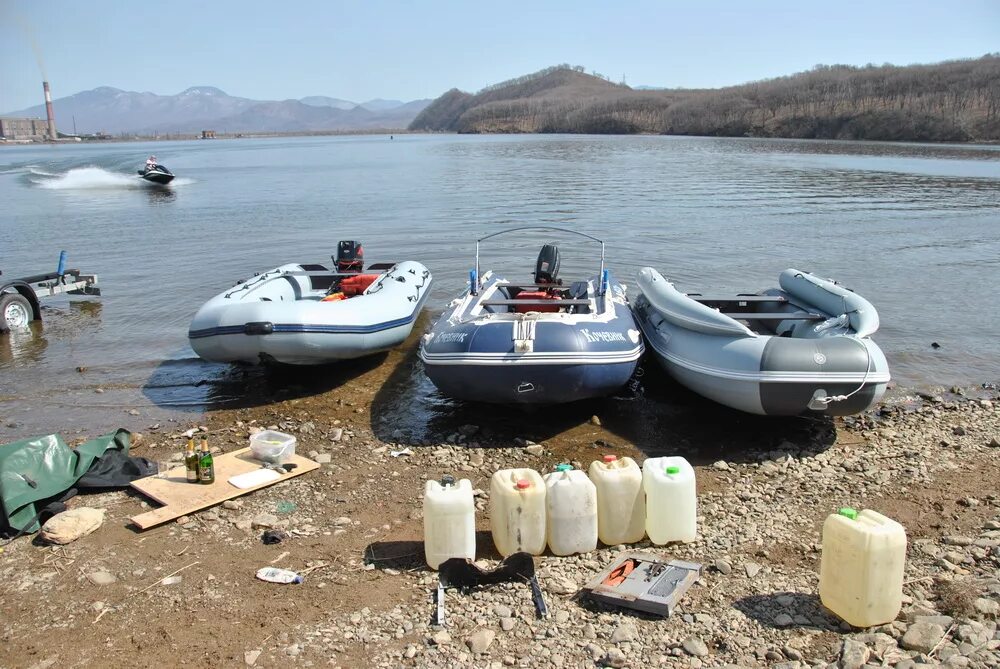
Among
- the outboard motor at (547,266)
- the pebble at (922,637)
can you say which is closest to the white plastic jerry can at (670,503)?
the pebble at (922,637)

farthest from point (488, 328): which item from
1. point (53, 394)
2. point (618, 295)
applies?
point (53, 394)

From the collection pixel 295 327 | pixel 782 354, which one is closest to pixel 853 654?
pixel 782 354

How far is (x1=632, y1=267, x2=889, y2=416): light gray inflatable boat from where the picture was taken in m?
6.26

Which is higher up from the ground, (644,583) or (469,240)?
(469,240)

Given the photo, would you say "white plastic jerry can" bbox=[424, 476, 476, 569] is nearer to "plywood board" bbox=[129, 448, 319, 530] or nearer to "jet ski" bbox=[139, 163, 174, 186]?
"plywood board" bbox=[129, 448, 319, 530]

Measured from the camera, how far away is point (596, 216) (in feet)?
72.9

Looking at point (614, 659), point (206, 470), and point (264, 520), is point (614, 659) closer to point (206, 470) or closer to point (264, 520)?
point (264, 520)

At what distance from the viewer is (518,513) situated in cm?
460

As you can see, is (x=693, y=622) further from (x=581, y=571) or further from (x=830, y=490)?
(x=830, y=490)

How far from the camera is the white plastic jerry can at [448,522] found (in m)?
4.48

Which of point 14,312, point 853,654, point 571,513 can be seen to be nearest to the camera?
point 853,654

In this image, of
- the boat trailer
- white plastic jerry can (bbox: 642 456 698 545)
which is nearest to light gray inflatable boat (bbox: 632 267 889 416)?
white plastic jerry can (bbox: 642 456 698 545)

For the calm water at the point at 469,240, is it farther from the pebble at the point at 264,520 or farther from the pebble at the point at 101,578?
the pebble at the point at 101,578

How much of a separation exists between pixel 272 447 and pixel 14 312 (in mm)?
7224
